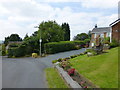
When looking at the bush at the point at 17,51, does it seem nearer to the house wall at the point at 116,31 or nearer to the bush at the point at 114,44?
the bush at the point at 114,44

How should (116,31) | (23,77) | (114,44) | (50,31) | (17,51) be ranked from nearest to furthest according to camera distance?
(23,77) → (114,44) → (116,31) → (17,51) → (50,31)

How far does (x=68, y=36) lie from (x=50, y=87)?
44624mm

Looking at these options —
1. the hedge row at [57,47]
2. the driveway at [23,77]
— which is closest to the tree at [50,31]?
the hedge row at [57,47]

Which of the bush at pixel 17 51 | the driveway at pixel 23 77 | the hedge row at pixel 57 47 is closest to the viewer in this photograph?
the driveway at pixel 23 77

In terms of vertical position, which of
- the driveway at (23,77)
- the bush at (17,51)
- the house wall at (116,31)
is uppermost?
the house wall at (116,31)

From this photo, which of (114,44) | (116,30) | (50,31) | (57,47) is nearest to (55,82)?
(114,44)

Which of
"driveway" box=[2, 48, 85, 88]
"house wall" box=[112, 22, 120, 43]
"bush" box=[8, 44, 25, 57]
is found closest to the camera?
"driveway" box=[2, 48, 85, 88]

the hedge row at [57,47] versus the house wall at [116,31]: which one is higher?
the house wall at [116,31]

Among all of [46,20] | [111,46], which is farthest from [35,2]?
[46,20]

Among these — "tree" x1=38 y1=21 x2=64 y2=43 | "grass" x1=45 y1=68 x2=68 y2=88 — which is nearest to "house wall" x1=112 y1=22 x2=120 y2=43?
"grass" x1=45 y1=68 x2=68 y2=88

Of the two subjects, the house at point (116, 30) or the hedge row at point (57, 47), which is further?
the hedge row at point (57, 47)

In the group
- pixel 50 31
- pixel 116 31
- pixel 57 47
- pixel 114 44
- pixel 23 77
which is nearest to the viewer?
pixel 23 77

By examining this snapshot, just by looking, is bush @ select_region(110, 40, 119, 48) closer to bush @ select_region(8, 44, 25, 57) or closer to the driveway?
the driveway

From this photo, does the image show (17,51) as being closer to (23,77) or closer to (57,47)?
(57,47)
